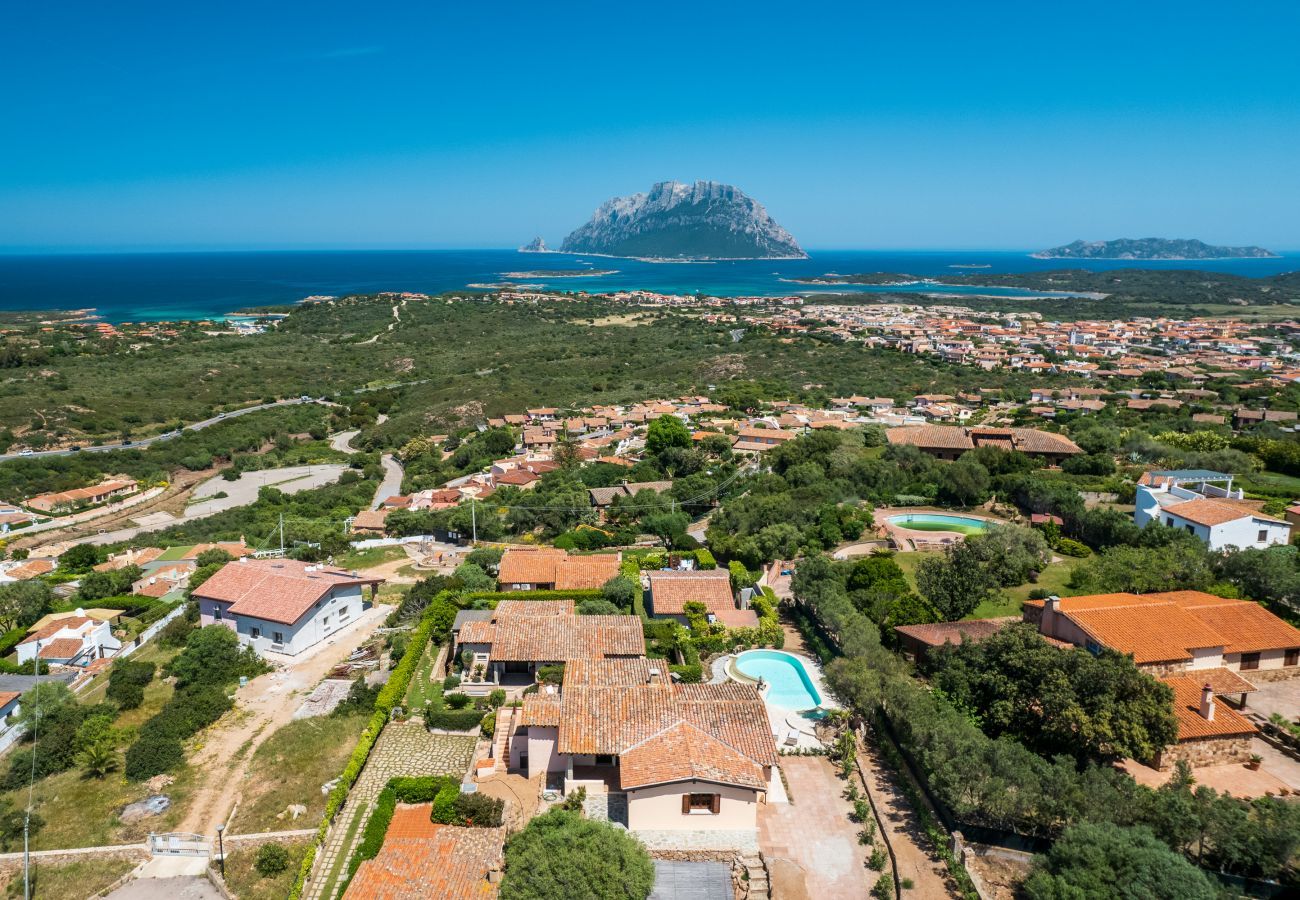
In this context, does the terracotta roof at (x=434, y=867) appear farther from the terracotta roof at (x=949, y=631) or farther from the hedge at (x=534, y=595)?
the terracotta roof at (x=949, y=631)

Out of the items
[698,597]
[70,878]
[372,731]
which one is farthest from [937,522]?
[70,878]

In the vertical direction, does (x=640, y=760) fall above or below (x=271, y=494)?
above

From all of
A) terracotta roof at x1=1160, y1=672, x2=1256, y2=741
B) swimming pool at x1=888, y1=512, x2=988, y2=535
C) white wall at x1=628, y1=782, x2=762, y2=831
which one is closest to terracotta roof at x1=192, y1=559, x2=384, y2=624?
white wall at x1=628, y1=782, x2=762, y2=831

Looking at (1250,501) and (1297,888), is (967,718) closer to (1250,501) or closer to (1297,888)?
(1297,888)

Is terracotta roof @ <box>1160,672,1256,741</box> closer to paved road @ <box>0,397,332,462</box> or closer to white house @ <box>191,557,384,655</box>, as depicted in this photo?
white house @ <box>191,557,384,655</box>

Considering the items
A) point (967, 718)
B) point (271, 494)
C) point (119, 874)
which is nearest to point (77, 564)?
point (271, 494)
